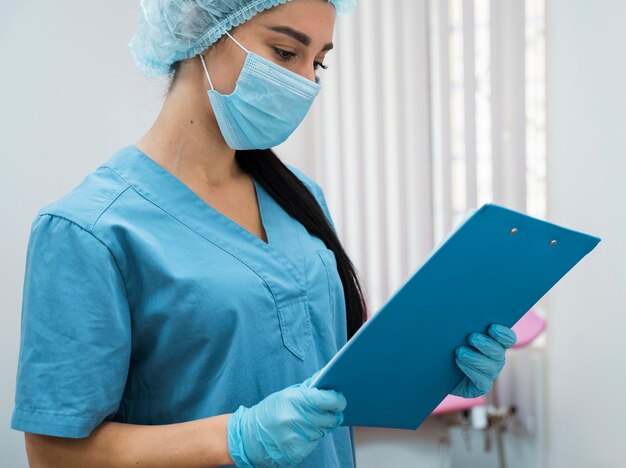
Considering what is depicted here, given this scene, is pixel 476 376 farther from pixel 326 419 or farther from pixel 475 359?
pixel 326 419

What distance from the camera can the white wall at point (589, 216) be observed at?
1.87 meters

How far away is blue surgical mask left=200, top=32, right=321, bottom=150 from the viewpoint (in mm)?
1045

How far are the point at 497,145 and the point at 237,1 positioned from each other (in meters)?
1.38

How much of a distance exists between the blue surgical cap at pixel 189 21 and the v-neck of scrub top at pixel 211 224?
0.55 ft

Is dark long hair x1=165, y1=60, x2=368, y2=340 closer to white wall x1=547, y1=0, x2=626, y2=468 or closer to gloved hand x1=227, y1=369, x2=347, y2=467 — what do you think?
gloved hand x1=227, y1=369, x2=347, y2=467

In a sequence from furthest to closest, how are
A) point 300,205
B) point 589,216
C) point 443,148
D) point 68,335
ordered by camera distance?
point 443,148 → point 589,216 → point 300,205 → point 68,335

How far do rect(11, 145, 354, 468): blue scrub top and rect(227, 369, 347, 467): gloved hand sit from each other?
0.10 m

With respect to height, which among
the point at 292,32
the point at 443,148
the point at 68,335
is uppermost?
the point at 443,148

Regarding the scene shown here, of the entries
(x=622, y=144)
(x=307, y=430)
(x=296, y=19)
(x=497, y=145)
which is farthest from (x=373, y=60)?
(x=307, y=430)

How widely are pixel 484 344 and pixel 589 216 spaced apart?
1.13 metres

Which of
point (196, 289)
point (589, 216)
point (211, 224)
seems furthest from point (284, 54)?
point (589, 216)

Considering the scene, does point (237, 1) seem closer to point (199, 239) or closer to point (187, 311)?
point (199, 239)

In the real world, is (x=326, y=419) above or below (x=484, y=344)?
below

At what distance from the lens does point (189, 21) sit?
41.6 inches
